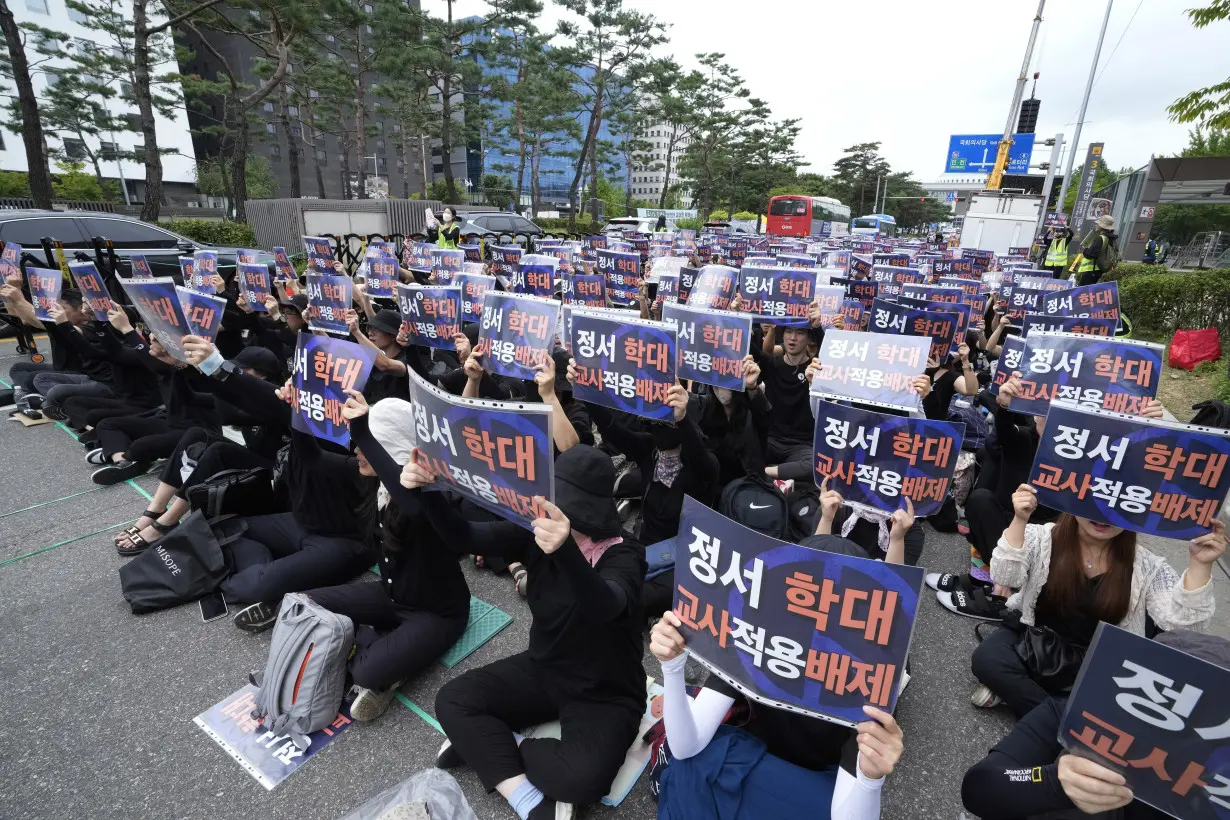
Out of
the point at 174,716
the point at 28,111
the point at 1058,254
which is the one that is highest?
the point at 28,111

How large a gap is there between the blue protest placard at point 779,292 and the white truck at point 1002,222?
1980 centimetres

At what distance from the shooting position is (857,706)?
5.62 feet

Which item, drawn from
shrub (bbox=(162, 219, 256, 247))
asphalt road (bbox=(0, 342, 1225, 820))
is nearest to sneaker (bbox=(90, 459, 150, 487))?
asphalt road (bbox=(0, 342, 1225, 820))

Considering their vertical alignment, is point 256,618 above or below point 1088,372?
below

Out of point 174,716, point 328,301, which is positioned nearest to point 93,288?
point 328,301

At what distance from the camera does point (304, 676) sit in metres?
2.87

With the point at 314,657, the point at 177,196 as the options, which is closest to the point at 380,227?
the point at 314,657

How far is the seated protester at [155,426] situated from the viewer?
4.84m

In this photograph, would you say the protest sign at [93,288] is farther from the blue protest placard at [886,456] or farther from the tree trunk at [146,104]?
the tree trunk at [146,104]

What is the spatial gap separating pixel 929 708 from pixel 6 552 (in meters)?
6.21

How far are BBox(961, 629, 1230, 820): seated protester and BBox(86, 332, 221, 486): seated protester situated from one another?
557 cm

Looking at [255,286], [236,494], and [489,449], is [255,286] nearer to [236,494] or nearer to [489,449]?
[236,494]

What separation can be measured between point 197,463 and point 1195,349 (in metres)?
12.3

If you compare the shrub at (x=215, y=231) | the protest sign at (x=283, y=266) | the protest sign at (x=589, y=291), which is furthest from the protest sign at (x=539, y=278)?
the shrub at (x=215, y=231)
